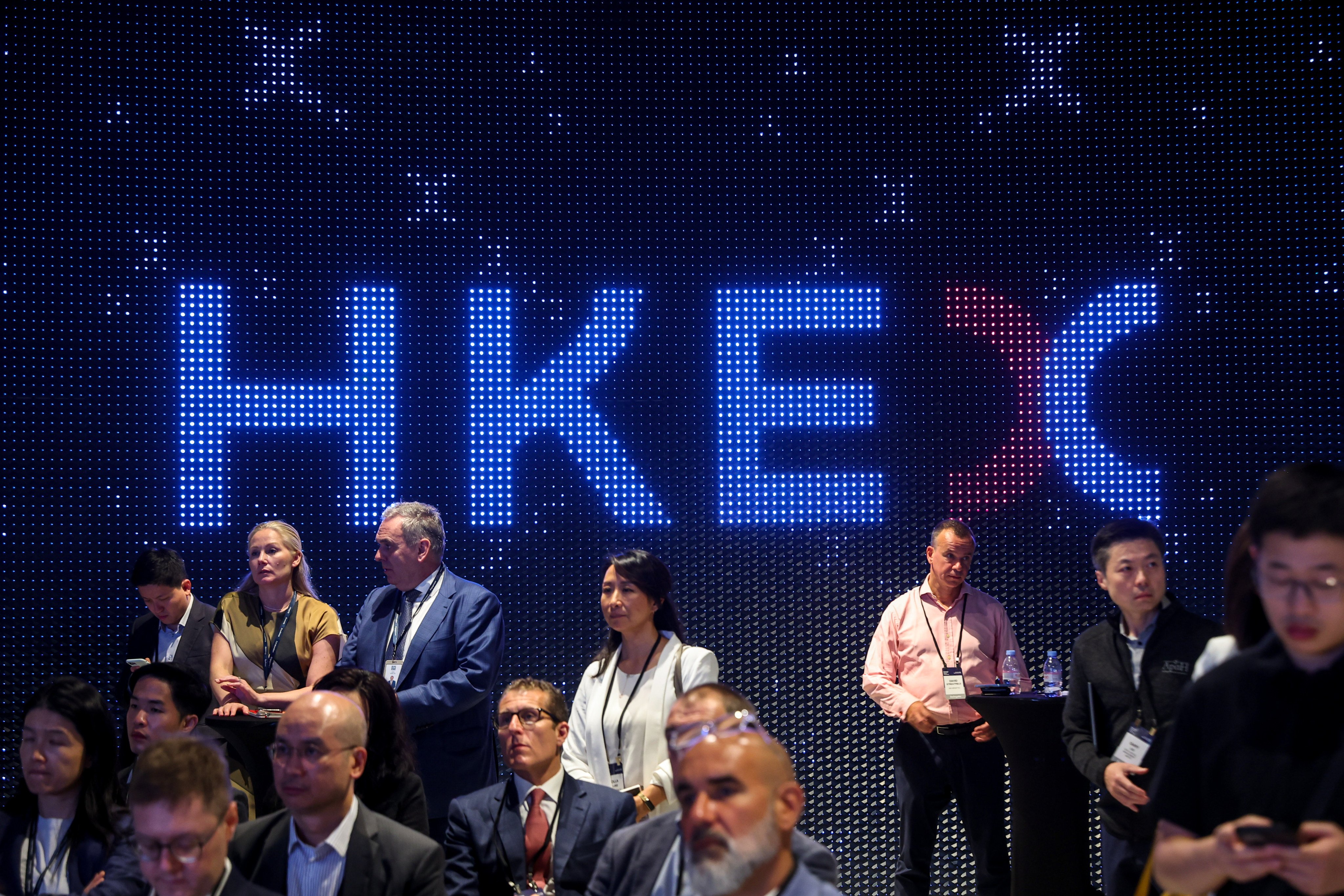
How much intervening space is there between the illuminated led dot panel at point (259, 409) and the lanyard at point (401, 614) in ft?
4.57

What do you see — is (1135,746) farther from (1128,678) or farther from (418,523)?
(418,523)

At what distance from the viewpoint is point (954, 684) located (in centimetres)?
520

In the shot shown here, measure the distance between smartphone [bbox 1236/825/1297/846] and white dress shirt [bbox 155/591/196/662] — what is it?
488cm

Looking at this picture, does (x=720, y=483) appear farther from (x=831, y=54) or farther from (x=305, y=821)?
(x=305, y=821)

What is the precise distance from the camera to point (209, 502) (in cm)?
627

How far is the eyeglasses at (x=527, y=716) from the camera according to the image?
3.71m

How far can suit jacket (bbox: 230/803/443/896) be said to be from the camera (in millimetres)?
2887

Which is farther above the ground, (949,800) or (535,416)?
(535,416)

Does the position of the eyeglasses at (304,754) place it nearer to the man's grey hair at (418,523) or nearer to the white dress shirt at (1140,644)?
the man's grey hair at (418,523)

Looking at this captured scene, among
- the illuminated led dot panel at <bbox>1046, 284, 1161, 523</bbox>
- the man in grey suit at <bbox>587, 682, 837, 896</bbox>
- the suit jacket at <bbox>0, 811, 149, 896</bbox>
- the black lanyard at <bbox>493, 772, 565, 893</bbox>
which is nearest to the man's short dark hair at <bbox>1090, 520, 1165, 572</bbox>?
the man in grey suit at <bbox>587, 682, 837, 896</bbox>

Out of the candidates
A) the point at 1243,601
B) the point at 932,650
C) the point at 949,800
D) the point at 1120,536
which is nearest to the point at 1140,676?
the point at 1120,536

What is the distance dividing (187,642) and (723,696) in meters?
3.48

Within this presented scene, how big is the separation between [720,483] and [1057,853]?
2.71 metres

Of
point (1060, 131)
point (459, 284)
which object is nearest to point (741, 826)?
point (459, 284)
